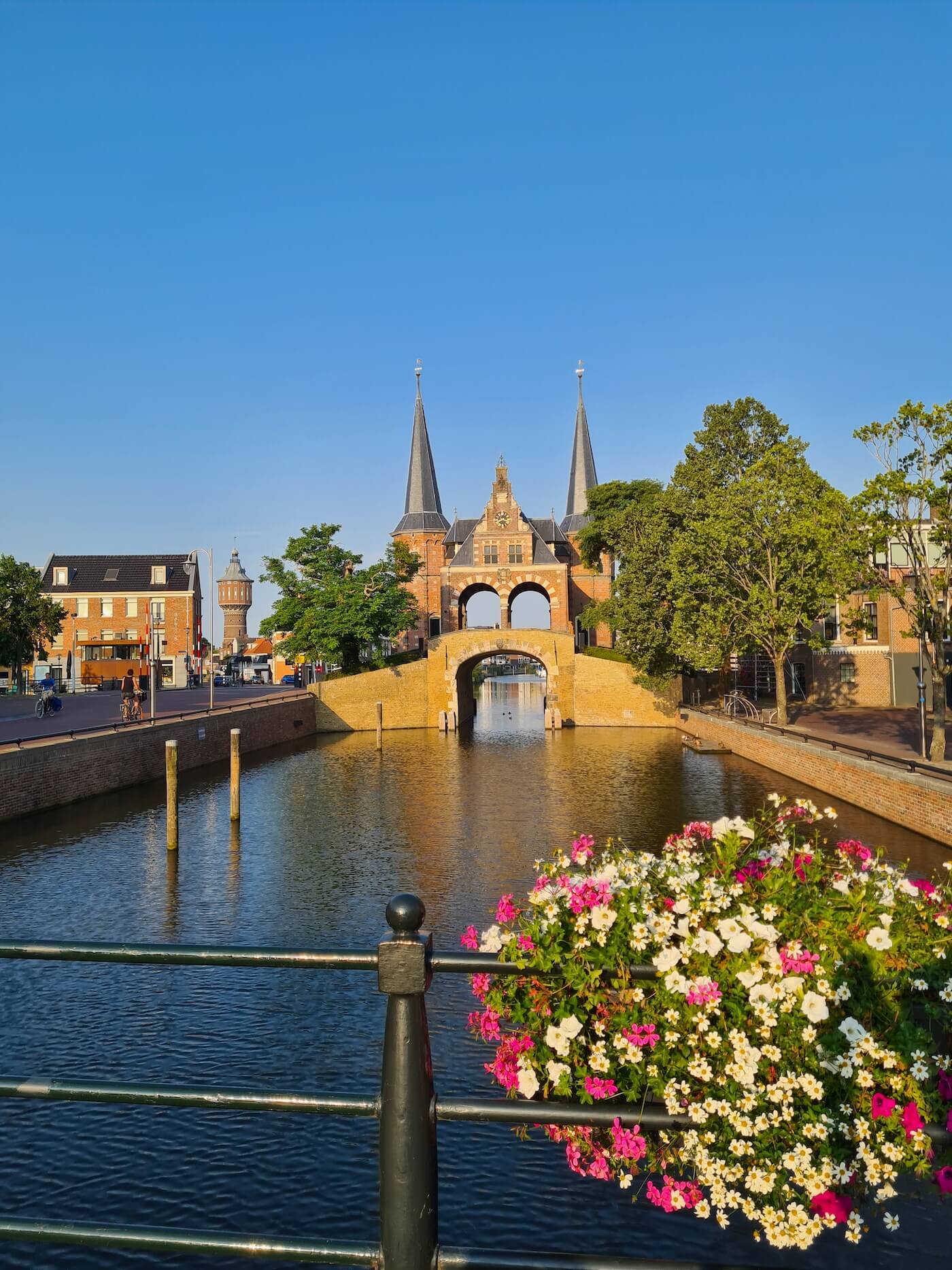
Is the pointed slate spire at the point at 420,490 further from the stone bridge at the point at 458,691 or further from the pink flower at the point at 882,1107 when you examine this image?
the pink flower at the point at 882,1107

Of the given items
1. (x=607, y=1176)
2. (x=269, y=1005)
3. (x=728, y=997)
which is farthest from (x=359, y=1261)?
(x=269, y=1005)

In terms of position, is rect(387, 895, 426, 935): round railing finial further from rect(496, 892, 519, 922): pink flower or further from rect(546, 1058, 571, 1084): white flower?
rect(496, 892, 519, 922): pink flower

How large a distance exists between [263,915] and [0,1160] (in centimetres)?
835

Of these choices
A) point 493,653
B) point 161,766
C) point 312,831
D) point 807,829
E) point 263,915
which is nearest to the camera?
point 263,915

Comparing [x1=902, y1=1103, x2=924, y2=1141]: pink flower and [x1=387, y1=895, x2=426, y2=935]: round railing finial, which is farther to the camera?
[x1=902, y1=1103, x2=924, y2=1141]: pink flower

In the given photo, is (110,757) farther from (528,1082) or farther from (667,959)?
(667,959)

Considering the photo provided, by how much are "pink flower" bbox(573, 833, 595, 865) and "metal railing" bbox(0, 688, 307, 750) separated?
24.8m

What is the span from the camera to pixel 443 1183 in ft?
27.4

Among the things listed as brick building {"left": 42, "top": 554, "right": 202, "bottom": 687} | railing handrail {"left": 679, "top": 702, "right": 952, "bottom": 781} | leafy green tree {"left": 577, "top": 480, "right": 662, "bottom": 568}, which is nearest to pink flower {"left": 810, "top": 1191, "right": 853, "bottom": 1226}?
railing handrail {"left": 679, "top": 702, "right": 952, "bottom": 781}

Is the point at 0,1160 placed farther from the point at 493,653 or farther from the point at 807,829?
the point at 493,653

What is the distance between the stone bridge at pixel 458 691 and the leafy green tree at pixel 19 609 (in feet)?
54.9

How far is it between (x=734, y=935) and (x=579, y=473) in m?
86.9

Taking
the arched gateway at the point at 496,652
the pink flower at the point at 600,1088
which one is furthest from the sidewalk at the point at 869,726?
the pink flower at the point at 600,1088

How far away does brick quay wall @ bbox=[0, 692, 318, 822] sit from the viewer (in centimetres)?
2569
